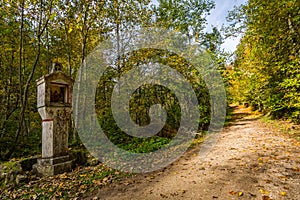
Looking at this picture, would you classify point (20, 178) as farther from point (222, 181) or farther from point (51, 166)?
point (222, 181)

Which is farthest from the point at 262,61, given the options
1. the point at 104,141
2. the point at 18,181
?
the point at 18,181

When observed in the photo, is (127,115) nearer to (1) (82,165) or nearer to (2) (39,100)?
(1) (82,165)

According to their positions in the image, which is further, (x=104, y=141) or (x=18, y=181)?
(x=104, y=141)

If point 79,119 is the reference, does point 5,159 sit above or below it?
below

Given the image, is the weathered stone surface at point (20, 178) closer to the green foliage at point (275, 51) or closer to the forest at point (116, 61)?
the forest at point (116, 61)

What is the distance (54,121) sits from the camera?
4668 mm

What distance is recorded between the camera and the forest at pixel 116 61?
6.94 metres

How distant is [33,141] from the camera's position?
28.3 ft

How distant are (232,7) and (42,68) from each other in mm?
13826

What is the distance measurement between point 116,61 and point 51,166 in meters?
5.81

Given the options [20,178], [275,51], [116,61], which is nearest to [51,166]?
[20,178]

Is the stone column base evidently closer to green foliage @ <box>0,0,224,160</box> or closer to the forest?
the forest

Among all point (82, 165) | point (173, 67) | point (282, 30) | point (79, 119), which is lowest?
point (82, 165)

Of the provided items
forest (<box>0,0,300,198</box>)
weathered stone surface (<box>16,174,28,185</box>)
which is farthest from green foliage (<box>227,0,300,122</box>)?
weathered stone surface (<box>16,174,28,185</box>)
